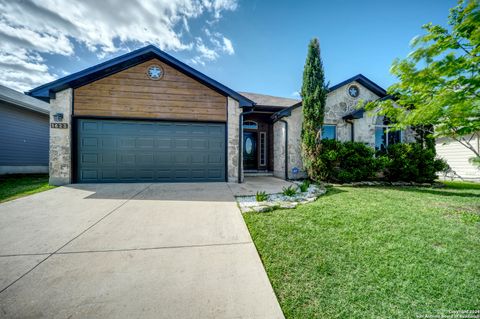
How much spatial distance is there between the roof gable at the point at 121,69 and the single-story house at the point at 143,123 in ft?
0.09

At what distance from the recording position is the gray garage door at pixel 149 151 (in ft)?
22.6

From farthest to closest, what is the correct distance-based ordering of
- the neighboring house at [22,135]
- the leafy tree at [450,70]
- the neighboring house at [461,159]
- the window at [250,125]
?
the window at [250,125] → the neighboring house at [461,159] → the neighboring house at [22,135] → the leafy tree at [450,70]

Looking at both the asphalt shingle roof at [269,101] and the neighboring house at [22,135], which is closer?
the neighboring house at [22,135]

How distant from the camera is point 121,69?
280 inches

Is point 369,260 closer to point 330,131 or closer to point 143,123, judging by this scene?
point 143,123

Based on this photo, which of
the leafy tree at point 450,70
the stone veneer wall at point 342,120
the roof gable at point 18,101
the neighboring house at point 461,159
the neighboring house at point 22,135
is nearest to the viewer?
the leafy tree at point 450,70

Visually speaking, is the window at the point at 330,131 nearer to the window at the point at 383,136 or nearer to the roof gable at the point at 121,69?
the window at the point at 383,136

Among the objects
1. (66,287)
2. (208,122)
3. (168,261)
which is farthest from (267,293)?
(208,122)

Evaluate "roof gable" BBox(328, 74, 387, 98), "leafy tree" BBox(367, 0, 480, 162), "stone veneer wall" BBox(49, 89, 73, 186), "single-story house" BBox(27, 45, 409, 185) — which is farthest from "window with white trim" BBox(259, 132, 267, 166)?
"stone veneer wall" BBox(49, 89, 73, 186)

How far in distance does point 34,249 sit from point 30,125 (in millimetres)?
12511

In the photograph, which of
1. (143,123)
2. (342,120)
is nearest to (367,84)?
(342,120)

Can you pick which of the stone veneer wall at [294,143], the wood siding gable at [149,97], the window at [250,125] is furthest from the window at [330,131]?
the wood siding gable at [149,97]

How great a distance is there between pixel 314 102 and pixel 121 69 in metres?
8.03

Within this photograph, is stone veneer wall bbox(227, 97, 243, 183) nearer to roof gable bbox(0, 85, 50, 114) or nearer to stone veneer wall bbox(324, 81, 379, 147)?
stone veneer wall bbox(324, 81, 379, 147)
